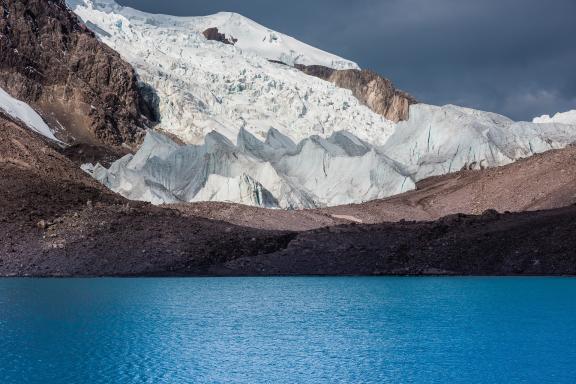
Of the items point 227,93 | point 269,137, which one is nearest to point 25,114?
point 269,137

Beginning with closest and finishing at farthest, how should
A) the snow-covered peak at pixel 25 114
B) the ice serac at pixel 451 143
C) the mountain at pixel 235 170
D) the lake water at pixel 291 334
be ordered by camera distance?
the lake water at pixel 291 334
the mountain at pixel 235 170
the ice serac at pixel 451 143
the snow-covered peak at pixel 25 114

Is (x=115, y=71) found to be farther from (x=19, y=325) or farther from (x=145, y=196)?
(x=19, y=325)

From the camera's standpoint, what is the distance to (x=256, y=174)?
3629 inches

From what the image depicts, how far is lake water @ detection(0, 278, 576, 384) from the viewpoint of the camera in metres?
20.6

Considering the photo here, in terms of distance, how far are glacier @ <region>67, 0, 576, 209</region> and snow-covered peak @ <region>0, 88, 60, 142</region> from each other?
2048 cm

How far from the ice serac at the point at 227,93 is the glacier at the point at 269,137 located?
248 millimetres

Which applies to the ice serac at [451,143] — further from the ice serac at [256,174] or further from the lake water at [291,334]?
the lake water at [291,334]

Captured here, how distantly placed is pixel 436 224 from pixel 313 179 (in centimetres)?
4933

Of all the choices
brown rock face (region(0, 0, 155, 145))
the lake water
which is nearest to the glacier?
brown rock face (region(0, 0, 155, 145))

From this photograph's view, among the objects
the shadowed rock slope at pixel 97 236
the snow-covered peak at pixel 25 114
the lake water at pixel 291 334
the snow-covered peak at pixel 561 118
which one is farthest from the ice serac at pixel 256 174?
the snow-covered peak at pixel 561 118

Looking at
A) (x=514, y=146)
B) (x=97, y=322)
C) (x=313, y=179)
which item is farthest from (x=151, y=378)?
(x=514, y=146)

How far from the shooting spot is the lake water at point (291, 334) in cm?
2064

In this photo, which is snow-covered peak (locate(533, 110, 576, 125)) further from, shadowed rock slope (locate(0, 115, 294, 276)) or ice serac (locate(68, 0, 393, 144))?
shadowed rock slope (locate(0, 115, 294, 276))

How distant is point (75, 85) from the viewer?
138 m
